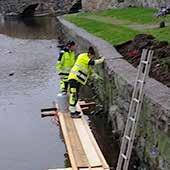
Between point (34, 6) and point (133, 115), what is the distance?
2252 inches

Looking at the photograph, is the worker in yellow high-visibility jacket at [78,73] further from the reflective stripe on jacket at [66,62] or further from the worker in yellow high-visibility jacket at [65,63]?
the reflective stripe on jacket at [66,62]

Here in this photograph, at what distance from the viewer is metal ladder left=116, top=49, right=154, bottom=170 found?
1045 centimetres

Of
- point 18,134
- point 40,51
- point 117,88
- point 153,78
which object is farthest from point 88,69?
point 40,51

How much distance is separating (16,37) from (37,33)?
2.58m

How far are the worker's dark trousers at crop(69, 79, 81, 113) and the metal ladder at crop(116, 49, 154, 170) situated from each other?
3972mm

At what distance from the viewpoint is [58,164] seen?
555 inches

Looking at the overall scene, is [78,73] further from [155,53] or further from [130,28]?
[130,28]

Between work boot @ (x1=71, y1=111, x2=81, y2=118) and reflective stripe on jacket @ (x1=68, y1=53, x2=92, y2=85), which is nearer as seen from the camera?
reflective stripe on jacket @ (x1=68, y1=53, x2=92, y2=85)

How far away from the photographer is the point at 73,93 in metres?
15.4

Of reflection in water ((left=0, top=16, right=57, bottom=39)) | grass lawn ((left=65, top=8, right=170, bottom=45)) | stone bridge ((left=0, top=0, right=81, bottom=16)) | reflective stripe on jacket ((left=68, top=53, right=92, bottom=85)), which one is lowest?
stone bridge ((left=0, top=0, right=81, bottom=16))

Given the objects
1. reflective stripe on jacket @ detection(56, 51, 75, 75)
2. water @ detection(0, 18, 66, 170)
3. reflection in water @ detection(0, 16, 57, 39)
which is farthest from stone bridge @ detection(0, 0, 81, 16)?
reflective stripe on jacket @ detection(56, 51, 75, 75)

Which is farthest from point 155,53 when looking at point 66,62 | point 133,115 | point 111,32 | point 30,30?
point 30,30

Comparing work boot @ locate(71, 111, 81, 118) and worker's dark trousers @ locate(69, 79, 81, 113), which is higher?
worker's dark trousers @ locate(69, 79, 81, 113)

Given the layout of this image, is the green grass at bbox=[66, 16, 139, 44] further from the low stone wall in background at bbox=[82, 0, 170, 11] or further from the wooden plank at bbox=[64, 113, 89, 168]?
the wooden plank at bbox=[64, 113, 89, 168]
